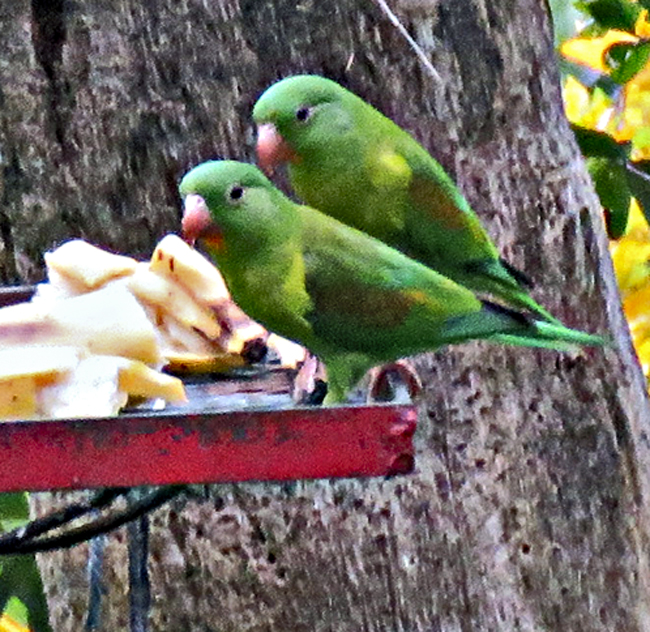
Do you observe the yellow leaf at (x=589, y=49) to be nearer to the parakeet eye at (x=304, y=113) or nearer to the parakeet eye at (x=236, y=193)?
the parakeet eye at (x=304, y=113)

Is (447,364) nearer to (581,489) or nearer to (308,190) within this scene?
(581,489)

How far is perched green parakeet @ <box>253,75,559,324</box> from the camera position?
1.06m

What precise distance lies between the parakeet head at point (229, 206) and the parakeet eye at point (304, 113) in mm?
106

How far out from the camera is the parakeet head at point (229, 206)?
93 centimetres

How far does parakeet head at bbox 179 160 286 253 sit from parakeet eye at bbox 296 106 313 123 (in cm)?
11

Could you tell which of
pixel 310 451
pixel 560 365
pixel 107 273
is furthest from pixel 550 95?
pixel 310 451

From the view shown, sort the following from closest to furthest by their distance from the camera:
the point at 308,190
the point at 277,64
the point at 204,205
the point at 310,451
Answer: the point at 310,451
the point at 204,205
the point at 308,190
the point at 277,64

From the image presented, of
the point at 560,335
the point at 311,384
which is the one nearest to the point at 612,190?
the point at 560,335

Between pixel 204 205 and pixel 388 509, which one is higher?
pixel 204 205

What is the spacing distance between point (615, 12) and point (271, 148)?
1.04 m

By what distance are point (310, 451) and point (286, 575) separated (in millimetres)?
827

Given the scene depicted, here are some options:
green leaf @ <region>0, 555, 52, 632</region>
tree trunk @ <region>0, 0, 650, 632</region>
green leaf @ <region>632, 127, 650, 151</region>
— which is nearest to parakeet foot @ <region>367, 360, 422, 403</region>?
tree trunk @ <region>0, 0, 650, 632</region>

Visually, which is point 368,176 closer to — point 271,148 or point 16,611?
point 271,148

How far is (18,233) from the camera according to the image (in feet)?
5.26
